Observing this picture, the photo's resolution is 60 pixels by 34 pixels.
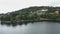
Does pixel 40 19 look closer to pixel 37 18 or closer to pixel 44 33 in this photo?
pixel 37 18

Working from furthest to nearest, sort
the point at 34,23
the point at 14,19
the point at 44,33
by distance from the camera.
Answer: the point at 34,23
the point at 14,19
the point at 44,33

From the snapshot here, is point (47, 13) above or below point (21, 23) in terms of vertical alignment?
above

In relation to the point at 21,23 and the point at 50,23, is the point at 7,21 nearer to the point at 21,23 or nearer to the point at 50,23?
the point at 21,23

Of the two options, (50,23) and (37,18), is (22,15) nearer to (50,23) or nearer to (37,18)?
(37,18)

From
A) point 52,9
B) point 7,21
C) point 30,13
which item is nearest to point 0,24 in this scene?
point 7,21

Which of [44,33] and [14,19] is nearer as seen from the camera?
[44,33]

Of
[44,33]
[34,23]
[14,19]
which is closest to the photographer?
[44,33]

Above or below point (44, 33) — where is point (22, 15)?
above

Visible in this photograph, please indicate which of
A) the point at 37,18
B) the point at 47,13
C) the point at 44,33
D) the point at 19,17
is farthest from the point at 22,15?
the point at 44,33

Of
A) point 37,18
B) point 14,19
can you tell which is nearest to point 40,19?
point 37,18
